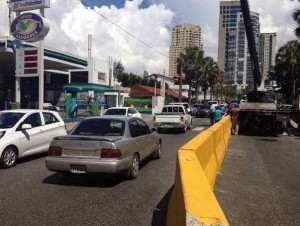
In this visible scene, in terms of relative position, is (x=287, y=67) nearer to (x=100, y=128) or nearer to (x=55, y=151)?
(x=100, y=128)

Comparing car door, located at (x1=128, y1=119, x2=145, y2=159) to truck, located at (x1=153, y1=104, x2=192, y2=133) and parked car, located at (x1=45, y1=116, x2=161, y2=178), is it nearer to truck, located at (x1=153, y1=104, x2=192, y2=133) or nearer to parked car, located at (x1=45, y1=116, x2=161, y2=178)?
parked car, located at (x1=45, y1=116, x2=161, y2=178)

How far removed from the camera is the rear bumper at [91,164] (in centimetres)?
866

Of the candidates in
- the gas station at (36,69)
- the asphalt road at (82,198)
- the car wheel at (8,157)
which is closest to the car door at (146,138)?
the asphalt road at (82,198)

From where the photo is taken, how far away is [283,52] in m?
69.1

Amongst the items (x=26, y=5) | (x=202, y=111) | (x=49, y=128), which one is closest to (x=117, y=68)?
(x=202, y=111)

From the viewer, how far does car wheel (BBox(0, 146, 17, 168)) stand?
10891mm

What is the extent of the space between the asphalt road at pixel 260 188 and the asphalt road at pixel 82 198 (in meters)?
1.18

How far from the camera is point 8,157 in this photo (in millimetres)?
11109

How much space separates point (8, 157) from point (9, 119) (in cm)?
141

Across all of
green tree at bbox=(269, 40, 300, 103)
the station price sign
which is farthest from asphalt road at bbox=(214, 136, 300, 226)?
green tree at bbox=(269, 40, 300, 103)

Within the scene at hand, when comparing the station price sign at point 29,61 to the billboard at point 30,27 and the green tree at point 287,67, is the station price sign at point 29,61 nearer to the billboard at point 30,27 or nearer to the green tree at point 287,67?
the billboard at point 30,27

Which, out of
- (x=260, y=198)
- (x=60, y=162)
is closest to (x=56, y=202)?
(x=60, y=162)

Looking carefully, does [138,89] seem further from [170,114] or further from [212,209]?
[212,209]

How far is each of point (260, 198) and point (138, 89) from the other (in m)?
67.3
